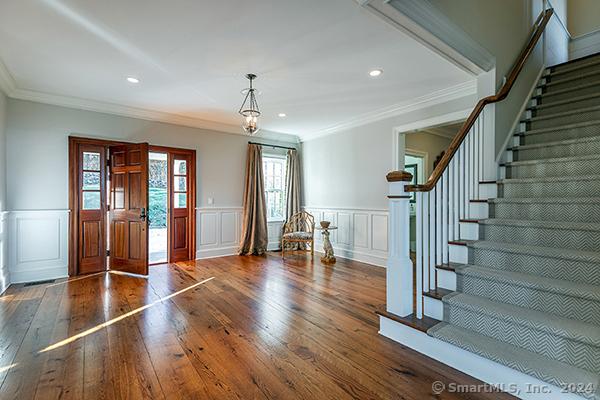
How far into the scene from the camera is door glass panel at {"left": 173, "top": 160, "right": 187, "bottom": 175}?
17.0 feet

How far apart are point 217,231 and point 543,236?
4.87 m

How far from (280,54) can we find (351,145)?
2759 millimetres

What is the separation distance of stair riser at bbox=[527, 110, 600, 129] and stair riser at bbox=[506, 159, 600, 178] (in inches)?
29.9

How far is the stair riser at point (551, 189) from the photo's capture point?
91.5 inches

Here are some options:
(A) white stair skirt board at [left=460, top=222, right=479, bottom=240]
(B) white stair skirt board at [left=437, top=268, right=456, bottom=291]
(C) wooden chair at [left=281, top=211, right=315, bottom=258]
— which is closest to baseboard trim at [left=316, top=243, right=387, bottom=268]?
(C) wooden chair at [left=281, top=211, right=315, bottom=258]

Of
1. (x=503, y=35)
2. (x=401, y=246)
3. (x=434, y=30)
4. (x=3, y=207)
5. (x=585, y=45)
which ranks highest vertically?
(x=585, y=45)

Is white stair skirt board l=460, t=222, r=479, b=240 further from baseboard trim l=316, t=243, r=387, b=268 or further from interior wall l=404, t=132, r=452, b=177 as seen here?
interior wall l=404, t=132, r=452, b=177

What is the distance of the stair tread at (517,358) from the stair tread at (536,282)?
410 millimetres

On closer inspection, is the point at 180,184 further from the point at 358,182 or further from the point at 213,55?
the point at 358,182

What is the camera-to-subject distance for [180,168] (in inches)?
206

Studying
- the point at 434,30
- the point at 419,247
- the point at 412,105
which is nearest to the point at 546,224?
the point at 419,247

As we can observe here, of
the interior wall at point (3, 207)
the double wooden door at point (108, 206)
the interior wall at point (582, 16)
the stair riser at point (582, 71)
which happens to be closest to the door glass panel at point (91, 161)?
the double wooden door at point (108, 206)

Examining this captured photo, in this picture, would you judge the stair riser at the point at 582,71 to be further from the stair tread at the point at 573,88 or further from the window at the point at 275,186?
the window at the point at 275,186

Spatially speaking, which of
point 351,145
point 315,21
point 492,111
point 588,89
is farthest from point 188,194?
point 588,89
